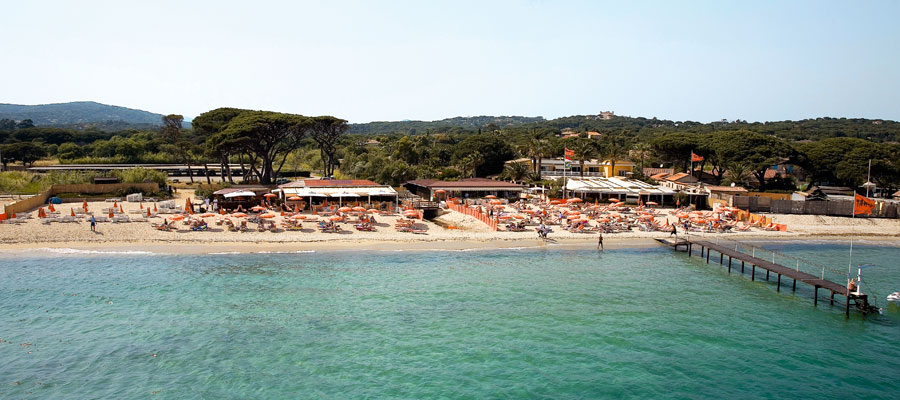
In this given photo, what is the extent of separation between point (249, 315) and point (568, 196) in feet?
112

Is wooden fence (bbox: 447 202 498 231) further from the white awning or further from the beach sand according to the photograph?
the white awning

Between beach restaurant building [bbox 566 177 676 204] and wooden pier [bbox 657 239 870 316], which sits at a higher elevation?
beach restaurant building [bbox 566 177 676 204]

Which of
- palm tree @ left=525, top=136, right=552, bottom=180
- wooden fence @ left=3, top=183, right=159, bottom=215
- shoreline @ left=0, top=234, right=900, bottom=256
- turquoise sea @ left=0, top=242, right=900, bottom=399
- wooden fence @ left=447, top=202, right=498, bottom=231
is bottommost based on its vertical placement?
turquoise sea @ left=0, top=242, right=900, bottom=399

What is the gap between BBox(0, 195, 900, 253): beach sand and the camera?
28.7 meters

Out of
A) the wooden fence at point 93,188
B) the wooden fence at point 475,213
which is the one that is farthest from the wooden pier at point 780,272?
the wooden fence at point 93,188

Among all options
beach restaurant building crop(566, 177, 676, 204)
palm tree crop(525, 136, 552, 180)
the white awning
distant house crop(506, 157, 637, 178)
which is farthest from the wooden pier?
distant house crop(506, 157, 637, 178)

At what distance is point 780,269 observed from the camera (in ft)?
79.0

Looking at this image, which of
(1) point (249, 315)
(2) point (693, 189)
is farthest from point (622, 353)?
(2) point (693, 189)

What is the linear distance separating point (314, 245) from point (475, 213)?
11.9 m

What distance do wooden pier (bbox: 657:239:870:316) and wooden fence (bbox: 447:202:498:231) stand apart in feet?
32.6

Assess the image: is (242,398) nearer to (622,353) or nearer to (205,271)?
(622,353)

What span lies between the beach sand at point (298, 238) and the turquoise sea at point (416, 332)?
1.94 m

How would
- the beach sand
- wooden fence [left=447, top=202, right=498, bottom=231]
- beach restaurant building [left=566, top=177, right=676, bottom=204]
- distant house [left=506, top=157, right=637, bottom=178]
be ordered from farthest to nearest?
distant house [left=506, top=157, right=637, bottom=178], beach restaurant building [left=566, top=177, right=676, bottom=204], wooden fence [left=447, top=202, right=498, bottom=231], the beach sand

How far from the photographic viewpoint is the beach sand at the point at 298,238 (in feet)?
94.1
